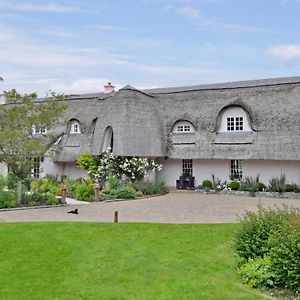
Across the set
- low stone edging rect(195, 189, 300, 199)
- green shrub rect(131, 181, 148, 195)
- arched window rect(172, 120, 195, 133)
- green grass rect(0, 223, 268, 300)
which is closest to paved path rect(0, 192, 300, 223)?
low stone edging rect(195, 189, 300, 199)

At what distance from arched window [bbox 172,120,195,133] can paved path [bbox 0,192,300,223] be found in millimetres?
6019

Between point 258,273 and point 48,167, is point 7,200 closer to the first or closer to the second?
point 48,167

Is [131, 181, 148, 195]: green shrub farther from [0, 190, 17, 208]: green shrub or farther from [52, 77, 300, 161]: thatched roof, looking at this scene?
[0, 190, 17, 208]: green shrub

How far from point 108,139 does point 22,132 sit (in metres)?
9.08

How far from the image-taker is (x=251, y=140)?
28.6 meters

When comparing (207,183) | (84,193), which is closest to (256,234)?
(84,193)

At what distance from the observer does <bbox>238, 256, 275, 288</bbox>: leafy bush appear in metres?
9.98

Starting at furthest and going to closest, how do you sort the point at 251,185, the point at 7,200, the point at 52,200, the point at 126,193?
the point at 251,185 → the point at 126,193 → the point at 52,200 → the point at 7,200

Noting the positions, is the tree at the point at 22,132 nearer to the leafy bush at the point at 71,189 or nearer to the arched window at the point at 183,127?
the leafy bush at the point at 71,189

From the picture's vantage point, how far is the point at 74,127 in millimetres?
34031

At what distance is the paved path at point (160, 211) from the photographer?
18.6 metres

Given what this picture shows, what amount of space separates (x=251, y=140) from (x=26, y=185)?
46.3 ft

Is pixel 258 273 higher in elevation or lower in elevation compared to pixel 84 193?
lower

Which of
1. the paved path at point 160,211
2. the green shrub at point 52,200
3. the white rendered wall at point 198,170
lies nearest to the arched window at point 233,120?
the white rendered wall at point 198,170
